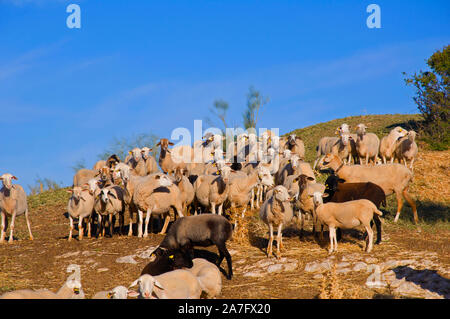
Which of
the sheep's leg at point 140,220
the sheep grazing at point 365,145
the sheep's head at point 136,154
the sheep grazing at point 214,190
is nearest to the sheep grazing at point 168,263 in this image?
the sheep's leg at point 140,220

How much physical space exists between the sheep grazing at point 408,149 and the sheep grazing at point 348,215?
10.1 metres

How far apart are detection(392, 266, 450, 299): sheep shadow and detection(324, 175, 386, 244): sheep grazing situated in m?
3.07

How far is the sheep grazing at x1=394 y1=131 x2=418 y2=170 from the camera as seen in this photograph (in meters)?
20.7

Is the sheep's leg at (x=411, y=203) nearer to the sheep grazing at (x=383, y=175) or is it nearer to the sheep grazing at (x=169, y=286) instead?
the sheep grazing at (x=383, y=175)

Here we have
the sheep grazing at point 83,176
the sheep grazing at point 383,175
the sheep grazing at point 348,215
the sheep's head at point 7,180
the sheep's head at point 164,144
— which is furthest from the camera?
the sheep's head at point 164,144

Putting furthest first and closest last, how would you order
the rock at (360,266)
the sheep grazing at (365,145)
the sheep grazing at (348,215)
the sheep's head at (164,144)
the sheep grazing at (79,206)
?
the sheep grazing at (365,145) < the sheep's head at (164,144) < the sheep grazing at (79,206) < the sheep grazing at (348,215) < the rock at (360,266)

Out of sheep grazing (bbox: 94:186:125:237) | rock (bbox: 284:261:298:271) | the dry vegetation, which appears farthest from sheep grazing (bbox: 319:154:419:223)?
sheep grazing (bbox: 94:186:125:237)

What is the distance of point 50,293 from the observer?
24.3ft

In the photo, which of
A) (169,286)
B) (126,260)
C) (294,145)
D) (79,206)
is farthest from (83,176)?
(169,286)

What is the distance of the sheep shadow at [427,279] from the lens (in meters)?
9.07

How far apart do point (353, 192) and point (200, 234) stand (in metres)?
4.58

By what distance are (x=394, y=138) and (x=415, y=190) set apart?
104 inches

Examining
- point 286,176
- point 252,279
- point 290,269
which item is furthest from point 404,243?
point 286,176
